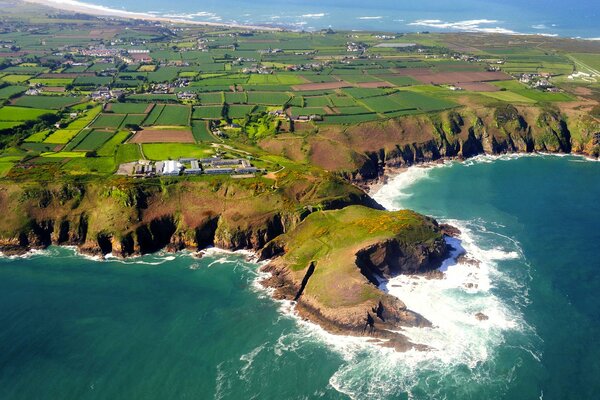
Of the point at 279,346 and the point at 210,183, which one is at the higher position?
the point at 210,183

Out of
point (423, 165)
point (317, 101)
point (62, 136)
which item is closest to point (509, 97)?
point (423, 165)

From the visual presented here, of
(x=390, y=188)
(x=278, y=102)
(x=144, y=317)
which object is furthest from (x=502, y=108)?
(x=144, y=317)

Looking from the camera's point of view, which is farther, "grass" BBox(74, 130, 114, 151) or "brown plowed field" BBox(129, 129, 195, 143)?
"brown plowed field" BBox(129, 129, 195, 143)

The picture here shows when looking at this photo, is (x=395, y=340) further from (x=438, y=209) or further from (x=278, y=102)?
(x=278, y=102)

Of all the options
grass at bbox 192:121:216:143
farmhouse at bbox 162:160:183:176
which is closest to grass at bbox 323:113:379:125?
grass at bbox 192:121:216:143

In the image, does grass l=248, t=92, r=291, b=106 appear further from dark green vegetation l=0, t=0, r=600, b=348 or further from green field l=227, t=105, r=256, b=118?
green field l=227, t=105, r=256, b=118
